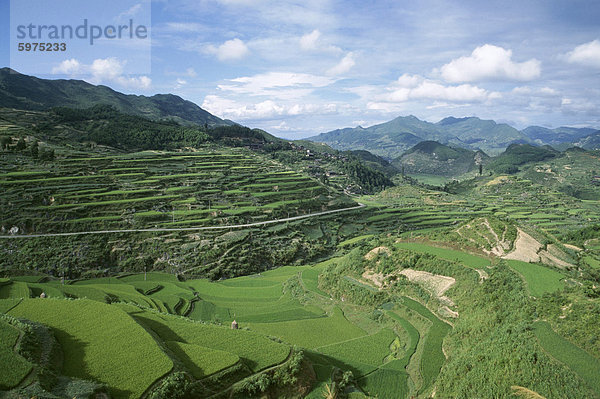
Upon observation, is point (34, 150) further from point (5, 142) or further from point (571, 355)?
point (571, 355)

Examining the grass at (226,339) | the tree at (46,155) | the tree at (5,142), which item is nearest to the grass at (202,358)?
the grass at (226,339)

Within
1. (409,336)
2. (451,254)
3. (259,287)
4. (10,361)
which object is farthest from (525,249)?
(10,361)

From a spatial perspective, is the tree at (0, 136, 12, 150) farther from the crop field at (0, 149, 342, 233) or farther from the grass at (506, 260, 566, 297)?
the grass at (506, 260, 566, 297)

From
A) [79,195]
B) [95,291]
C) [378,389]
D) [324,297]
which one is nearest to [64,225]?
[79,195]

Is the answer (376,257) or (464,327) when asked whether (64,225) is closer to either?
(376,257)

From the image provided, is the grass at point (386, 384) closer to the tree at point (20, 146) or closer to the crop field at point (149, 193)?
the crop field at point (149, 193)

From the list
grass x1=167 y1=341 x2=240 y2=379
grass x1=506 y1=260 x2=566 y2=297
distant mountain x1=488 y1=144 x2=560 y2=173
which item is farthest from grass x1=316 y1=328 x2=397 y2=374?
distant mountain x1=488 y1=144 x2=560 y2=173
